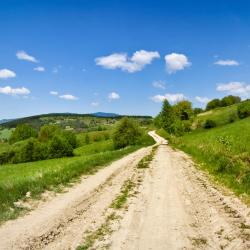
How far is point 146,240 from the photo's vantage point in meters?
9.36

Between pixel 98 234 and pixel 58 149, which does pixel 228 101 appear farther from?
pixel 98 234

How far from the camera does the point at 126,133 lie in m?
88.9

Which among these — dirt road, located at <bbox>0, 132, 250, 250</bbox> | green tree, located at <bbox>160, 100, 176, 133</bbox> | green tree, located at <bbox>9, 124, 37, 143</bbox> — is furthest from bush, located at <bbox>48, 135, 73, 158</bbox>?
dirt road, located at <bbox>0, 132, 250, 250</bbox>

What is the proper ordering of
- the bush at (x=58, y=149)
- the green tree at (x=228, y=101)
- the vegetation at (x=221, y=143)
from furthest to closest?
the green tree at (x=228, y=101) → the bush at (x=58, y=149) → the vegetation at (x=221, y=143)

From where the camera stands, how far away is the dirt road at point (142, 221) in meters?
9.28

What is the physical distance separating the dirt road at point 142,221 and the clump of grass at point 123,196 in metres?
0.27

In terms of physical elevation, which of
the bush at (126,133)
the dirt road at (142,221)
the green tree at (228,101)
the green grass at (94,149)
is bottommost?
the green grass at (94,149)

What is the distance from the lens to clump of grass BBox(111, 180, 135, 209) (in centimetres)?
1377

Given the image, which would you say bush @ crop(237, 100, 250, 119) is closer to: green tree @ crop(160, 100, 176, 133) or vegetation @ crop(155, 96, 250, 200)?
vegetation @ crop(155, 96, 250, 200)

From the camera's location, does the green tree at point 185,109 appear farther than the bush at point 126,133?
Yes

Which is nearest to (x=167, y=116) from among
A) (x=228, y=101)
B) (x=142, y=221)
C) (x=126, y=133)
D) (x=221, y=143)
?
(x=126, y=133)

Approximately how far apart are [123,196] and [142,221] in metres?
4.30

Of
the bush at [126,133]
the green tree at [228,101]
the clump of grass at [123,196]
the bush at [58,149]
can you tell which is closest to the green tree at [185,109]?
the green tree at [228,101]

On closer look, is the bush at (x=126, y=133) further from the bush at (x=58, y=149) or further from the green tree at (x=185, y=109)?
the green tree at (x=185, y=109)
